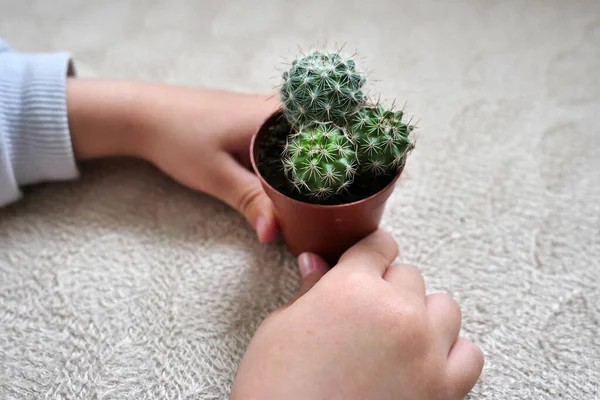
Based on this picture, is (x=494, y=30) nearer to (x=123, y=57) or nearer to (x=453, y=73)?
(x=453, y=73)

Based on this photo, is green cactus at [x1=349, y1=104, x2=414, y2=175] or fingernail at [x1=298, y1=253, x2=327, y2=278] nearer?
green cactus at [x1=349, y1=104, x2=414, y2=175]

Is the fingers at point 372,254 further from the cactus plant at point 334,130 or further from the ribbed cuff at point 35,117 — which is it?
the ribbed cuff at point 35,117

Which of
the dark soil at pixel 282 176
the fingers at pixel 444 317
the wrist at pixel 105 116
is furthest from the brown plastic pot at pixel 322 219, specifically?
the wrist at pixel 105 116

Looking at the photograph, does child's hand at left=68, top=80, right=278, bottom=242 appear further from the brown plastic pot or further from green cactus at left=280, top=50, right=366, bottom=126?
green cactus at left=280, top=50, right=366, bottom=126

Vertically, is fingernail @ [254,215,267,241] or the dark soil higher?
the dark soil

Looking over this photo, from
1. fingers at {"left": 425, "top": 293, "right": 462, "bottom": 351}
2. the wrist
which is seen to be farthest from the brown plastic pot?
the wrist

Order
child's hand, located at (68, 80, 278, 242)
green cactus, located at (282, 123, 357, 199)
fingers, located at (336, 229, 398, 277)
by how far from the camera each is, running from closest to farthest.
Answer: green cactus, located at (282, 123, 357, 199), fingers, located at (336, 229, 398, 277), child's hand, located at (68, 80, 278, 242)
